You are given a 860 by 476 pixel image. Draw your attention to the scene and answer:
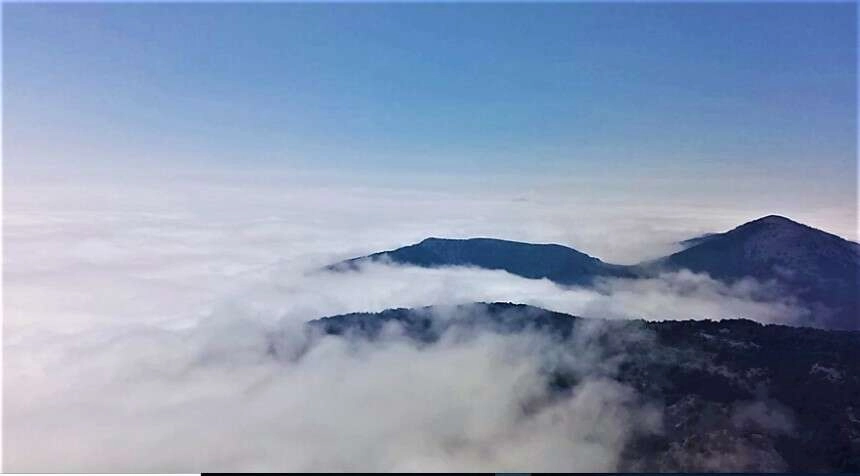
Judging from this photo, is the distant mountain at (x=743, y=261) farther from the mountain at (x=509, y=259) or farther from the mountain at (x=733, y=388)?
the mountain at (x=733, y=388)

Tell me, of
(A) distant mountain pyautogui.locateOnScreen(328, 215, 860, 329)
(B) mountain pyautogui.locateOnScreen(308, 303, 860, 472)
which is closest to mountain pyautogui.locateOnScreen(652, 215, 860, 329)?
(A) distant mountain pyautogui.locateOnScreen(328, 215, 860, 329)

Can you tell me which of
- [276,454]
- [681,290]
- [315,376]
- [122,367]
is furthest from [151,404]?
[681,290]

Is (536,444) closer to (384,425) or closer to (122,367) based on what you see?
(384,425)

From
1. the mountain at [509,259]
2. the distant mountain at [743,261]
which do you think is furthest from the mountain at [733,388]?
the mountain at [509,259]

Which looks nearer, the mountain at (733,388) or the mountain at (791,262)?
the mountain at (733,388)

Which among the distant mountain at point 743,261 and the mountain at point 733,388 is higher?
the distant mountain at point 743,261

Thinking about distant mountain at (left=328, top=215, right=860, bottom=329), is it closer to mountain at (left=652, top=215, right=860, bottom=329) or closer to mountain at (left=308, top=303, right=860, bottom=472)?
mountain at (left=652, top=215, right=860, bottom=329)

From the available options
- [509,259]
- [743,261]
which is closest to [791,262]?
[743,261]
